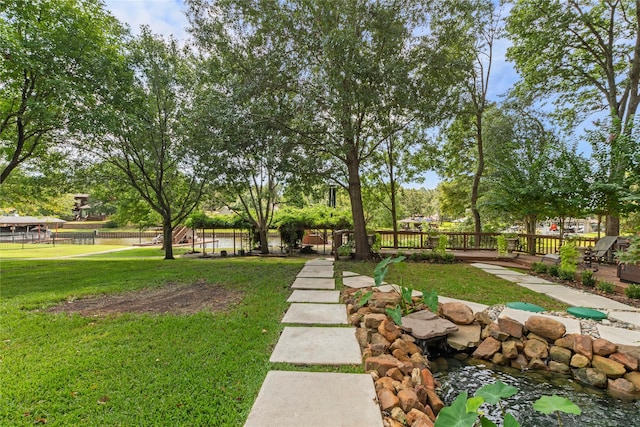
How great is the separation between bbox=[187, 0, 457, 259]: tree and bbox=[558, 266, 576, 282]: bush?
4.91 m

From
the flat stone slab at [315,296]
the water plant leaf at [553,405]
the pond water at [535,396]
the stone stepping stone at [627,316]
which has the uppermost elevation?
the water plant leaf at [553,405]

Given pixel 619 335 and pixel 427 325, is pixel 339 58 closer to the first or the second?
pixel 427 325

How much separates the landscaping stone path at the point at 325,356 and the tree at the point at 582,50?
22.3ft

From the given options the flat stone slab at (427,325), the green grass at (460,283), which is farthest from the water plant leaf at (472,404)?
the green grass at (460,283)

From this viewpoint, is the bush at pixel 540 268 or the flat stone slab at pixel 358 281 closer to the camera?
the flat stone slab at pixel 358 281

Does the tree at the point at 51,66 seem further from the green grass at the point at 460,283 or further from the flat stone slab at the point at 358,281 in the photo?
the green grass at the point at 460,283

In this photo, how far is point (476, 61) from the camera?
11359 mm

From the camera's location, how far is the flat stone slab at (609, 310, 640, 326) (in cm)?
380

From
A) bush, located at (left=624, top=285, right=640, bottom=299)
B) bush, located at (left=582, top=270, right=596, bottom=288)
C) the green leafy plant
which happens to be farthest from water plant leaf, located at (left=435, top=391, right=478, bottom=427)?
bush, located at (left=582, top=270, right=596, bottom=288)

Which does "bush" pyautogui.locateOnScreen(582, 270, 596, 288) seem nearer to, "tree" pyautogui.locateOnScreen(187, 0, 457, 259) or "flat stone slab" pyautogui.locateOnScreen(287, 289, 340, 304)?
"flat stone slab" pyautogui.locateOnScreen(287, 289, 340, 304)

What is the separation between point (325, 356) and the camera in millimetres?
2828

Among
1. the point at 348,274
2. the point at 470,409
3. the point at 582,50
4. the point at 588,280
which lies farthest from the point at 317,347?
the point at 582,50

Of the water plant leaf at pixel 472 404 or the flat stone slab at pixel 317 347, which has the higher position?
the water plant leaf at pixel 472 404

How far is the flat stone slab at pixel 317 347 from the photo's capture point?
276 centimetres
